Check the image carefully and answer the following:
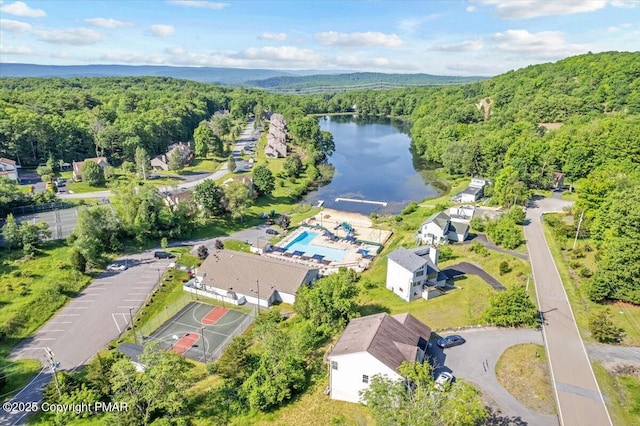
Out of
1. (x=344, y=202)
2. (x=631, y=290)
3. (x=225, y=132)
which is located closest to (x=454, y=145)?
(x=344, y=202)

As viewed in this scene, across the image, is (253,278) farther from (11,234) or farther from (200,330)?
(11,234)

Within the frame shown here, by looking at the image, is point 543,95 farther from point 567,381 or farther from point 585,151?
point 567,381

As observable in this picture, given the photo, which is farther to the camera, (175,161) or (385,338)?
(175,161)

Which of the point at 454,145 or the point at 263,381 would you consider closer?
the point at 263,381

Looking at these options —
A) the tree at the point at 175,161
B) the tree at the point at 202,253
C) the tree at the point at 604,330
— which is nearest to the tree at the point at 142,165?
the tree at the point at 175,161

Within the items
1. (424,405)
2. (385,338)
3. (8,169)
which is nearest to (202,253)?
(385,338)

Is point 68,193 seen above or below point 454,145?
below

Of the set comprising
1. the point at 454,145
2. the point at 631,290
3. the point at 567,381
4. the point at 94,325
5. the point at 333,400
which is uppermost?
the point at 454,145
